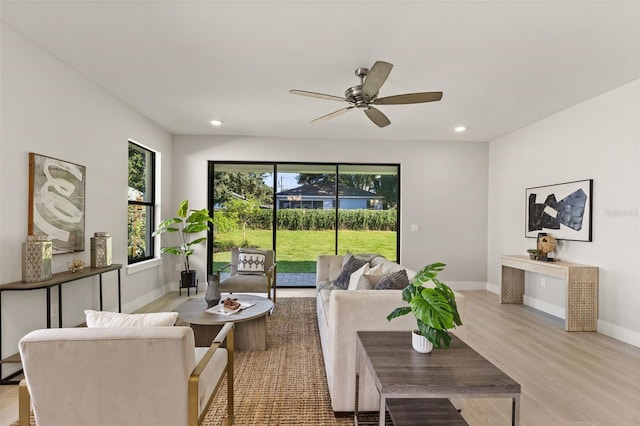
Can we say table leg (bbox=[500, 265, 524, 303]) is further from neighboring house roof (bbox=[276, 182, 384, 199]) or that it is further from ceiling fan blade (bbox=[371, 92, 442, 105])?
ceiling fan blade (bbox=[371, 92, 442, 105])

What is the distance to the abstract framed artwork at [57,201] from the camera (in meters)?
2.77

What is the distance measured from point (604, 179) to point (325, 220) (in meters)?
3.97

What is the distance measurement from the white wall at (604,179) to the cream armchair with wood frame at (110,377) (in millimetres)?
4387

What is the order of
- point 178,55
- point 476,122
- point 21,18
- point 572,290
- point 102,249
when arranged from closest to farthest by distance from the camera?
point 21,18 → point 178,55 → point 102,249 → point 572,290 → point 476,122

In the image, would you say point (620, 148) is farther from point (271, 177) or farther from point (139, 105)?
point (139, 105)

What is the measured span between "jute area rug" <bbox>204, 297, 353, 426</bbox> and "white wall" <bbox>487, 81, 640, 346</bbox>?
3.34 metres

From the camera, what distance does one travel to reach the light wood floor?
2.18 m

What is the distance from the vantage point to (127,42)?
267cm

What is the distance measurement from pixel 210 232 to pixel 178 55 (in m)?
3.56

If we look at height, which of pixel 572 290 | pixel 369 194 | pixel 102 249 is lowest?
pixel 572 290

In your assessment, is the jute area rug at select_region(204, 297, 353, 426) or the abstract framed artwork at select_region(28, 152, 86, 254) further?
the abstract framed artwork at select_region(28, 152, 86, 254)

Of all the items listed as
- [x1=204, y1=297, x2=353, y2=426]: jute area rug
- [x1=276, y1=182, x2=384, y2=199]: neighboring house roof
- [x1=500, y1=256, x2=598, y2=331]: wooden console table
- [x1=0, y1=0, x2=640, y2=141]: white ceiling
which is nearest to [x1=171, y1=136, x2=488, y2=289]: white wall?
[x1=276, y1=182, x2=384, y2=199]: neighboring house roof

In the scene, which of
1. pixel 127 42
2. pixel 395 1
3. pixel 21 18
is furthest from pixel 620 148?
pixel 21 18

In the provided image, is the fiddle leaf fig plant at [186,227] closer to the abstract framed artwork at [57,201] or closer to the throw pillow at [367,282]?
the abstract framed artwork at [57,201]
